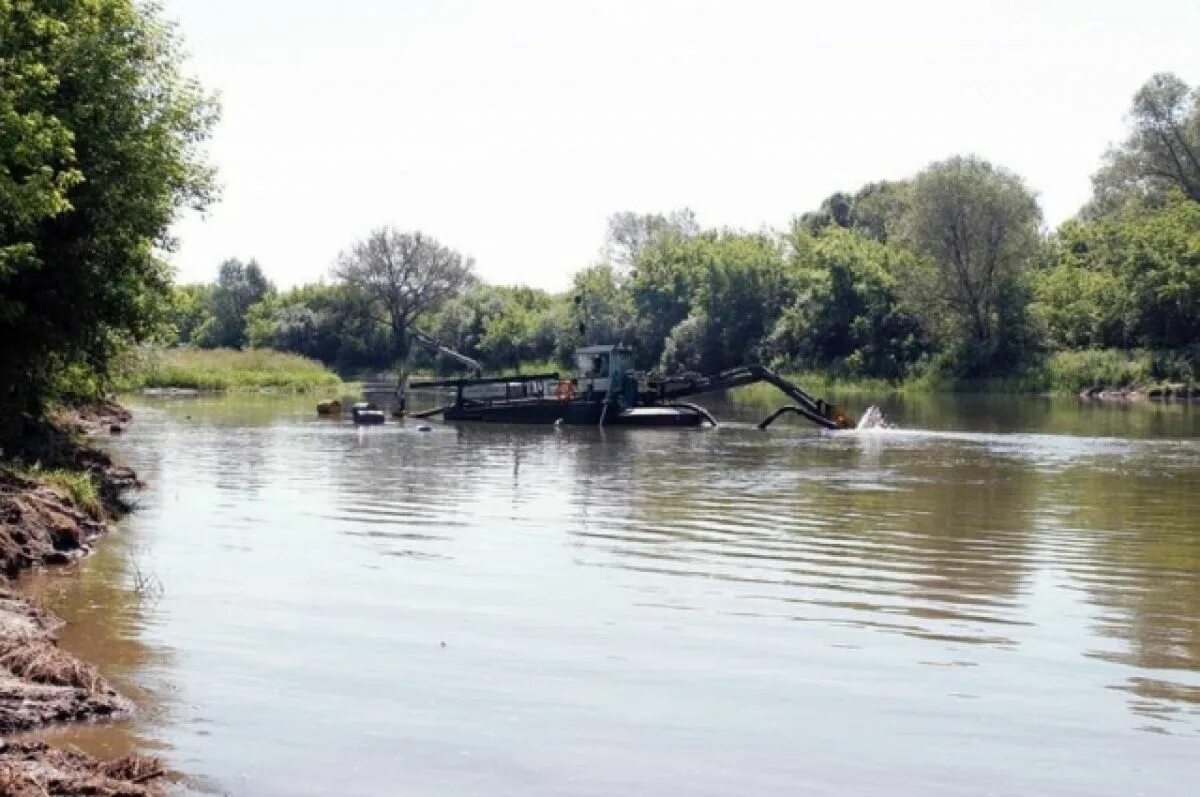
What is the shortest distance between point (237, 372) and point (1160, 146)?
58.4 m

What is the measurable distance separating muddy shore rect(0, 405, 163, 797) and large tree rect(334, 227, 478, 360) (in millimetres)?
108761

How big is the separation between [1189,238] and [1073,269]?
37.0 feet

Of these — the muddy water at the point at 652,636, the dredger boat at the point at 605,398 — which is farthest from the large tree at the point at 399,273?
the muddy water at the point at 652,636

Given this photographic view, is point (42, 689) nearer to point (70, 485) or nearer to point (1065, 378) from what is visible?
point (70, 485)

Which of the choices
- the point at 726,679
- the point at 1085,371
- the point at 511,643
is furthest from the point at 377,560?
the point at 1085,371

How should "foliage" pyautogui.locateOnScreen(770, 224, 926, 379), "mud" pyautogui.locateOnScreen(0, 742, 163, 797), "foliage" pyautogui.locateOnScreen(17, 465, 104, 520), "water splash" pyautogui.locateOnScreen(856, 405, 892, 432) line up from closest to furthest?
1. "mud" pyautogui.locateOnScreen(0, 742, 163, 797)
2. "foliage" pyautogui.locateOnScreen(17, 465, 104, 520)
3. "water splash" pyautogui.locateOnScreen(856, 405, 892, 432)
4. "foliage" pyautogui.locateOnScreen(770, 224, 926, 379)

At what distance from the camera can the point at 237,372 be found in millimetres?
86125

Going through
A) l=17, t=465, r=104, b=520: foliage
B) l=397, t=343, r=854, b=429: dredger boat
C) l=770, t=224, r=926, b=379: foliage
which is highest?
l=770, t=224, r=926, b=379: foliage

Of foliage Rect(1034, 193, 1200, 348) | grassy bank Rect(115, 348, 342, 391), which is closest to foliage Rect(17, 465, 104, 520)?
grassy bank Rect(115, 348, 342, 391)

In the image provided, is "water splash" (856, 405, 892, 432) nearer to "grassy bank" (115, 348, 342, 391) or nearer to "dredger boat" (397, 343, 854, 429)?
"dredger boat" (397, 343, 854, 429)

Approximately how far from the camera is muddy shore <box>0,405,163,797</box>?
8258 mm

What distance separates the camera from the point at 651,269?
390ft

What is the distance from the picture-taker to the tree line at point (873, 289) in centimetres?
8700

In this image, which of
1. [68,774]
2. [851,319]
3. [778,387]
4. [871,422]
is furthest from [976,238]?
[68,774]
